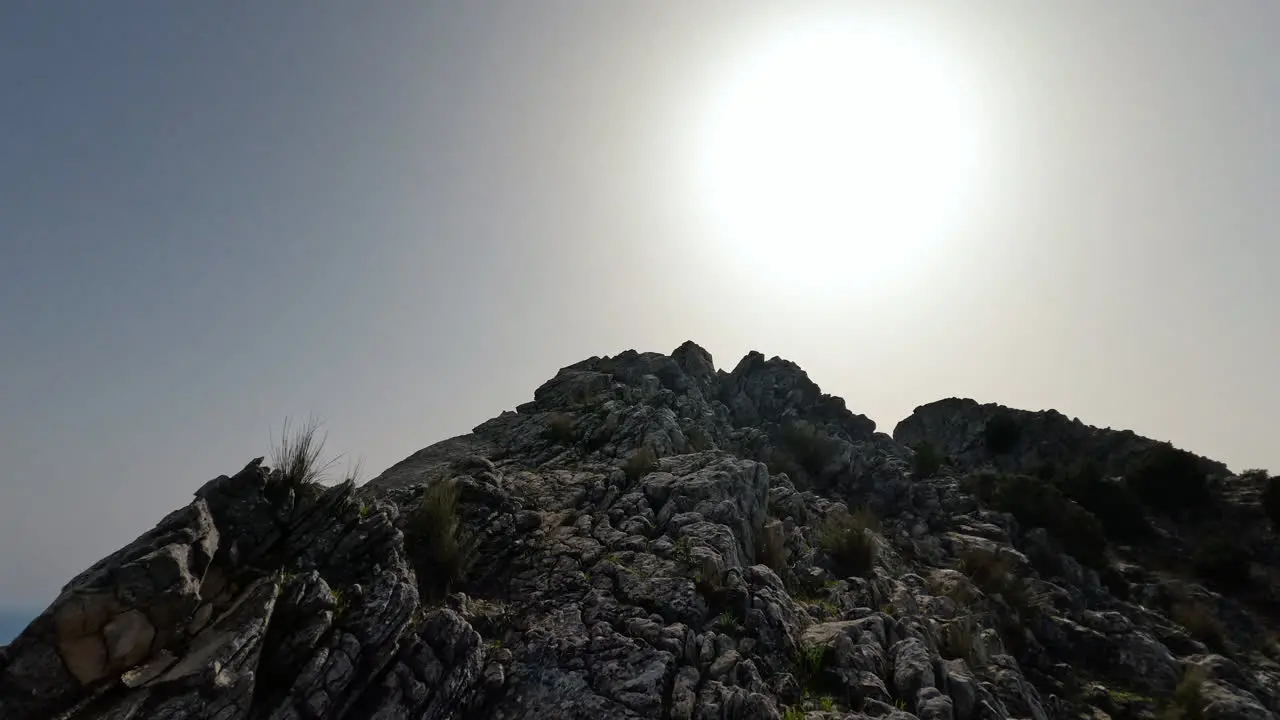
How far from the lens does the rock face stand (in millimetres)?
7730

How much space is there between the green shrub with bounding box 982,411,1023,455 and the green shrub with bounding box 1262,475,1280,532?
11.5 m

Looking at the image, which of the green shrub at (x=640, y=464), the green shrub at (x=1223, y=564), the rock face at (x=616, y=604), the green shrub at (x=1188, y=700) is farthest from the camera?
the green shrub at (x=1223, y=564)

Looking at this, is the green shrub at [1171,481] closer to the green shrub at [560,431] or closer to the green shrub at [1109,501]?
the green shrub at [1109,501]

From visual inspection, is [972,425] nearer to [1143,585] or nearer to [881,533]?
[1143,585]

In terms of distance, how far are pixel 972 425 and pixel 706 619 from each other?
120 ft

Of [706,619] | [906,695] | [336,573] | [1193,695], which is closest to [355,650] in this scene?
[336,573]

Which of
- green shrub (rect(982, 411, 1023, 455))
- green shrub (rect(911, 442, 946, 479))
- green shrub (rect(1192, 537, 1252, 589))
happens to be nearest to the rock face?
green shrub (rect(1192, 537, 1252, 589))

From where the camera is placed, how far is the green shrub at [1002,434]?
124 feet

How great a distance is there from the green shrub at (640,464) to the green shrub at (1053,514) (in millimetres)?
16315

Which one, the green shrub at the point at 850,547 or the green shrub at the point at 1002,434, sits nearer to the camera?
the green shrub at the point at 850,547

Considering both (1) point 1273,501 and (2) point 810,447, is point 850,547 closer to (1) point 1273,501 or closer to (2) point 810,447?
(2) point 810,447

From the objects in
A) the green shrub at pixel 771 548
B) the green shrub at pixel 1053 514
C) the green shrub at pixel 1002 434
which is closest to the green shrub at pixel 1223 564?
the green shrub at pixel 1053 514

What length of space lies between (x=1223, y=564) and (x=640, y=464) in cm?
2338

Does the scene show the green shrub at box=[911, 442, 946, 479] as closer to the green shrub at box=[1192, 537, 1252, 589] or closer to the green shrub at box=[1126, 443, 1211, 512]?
the green shrub at box=[1192, 537, 1252, 589]
